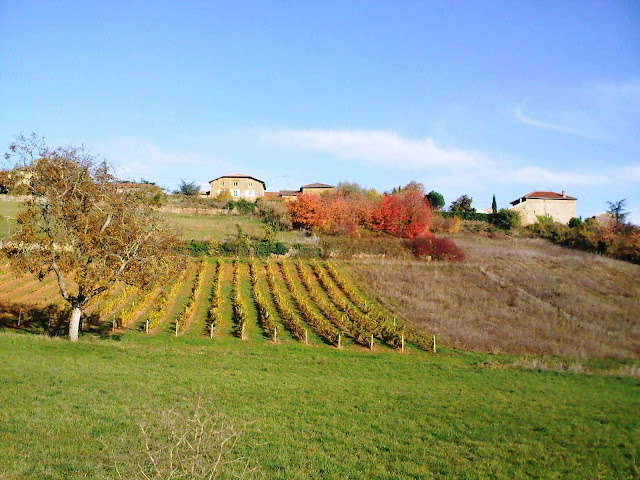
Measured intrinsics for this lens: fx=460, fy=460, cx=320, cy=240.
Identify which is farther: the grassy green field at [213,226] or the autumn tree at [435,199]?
the autumn tree at [435,199]

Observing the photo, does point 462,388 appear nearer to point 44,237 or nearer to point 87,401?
point 87,401

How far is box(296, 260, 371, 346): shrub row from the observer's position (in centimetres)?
2080

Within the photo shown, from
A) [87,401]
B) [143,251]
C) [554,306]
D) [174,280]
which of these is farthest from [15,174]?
[554,306]

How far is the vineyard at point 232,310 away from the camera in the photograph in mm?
20125

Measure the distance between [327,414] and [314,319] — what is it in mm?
13789

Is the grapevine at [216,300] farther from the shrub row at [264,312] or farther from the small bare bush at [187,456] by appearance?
the small bare bush at [187,456]

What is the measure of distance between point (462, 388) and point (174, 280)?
20.8 meters

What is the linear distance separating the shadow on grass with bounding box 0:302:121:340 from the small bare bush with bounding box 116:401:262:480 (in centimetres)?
1402

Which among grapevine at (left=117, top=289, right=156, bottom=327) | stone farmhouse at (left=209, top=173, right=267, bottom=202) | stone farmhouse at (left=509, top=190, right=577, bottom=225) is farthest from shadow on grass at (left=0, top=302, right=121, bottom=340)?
stone farmhouse at (left=209, top=173, right=267, bottom=202)

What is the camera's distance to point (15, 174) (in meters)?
14.9

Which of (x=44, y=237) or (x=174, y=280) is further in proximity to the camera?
(x=174, y=280)

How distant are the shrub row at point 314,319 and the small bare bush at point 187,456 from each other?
13.0 metres

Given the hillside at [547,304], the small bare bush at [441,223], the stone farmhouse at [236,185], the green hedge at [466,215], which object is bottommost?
the hillside at [547,304]

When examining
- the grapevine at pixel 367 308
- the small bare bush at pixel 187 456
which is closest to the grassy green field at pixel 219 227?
the grapevine at pixel 367 308
